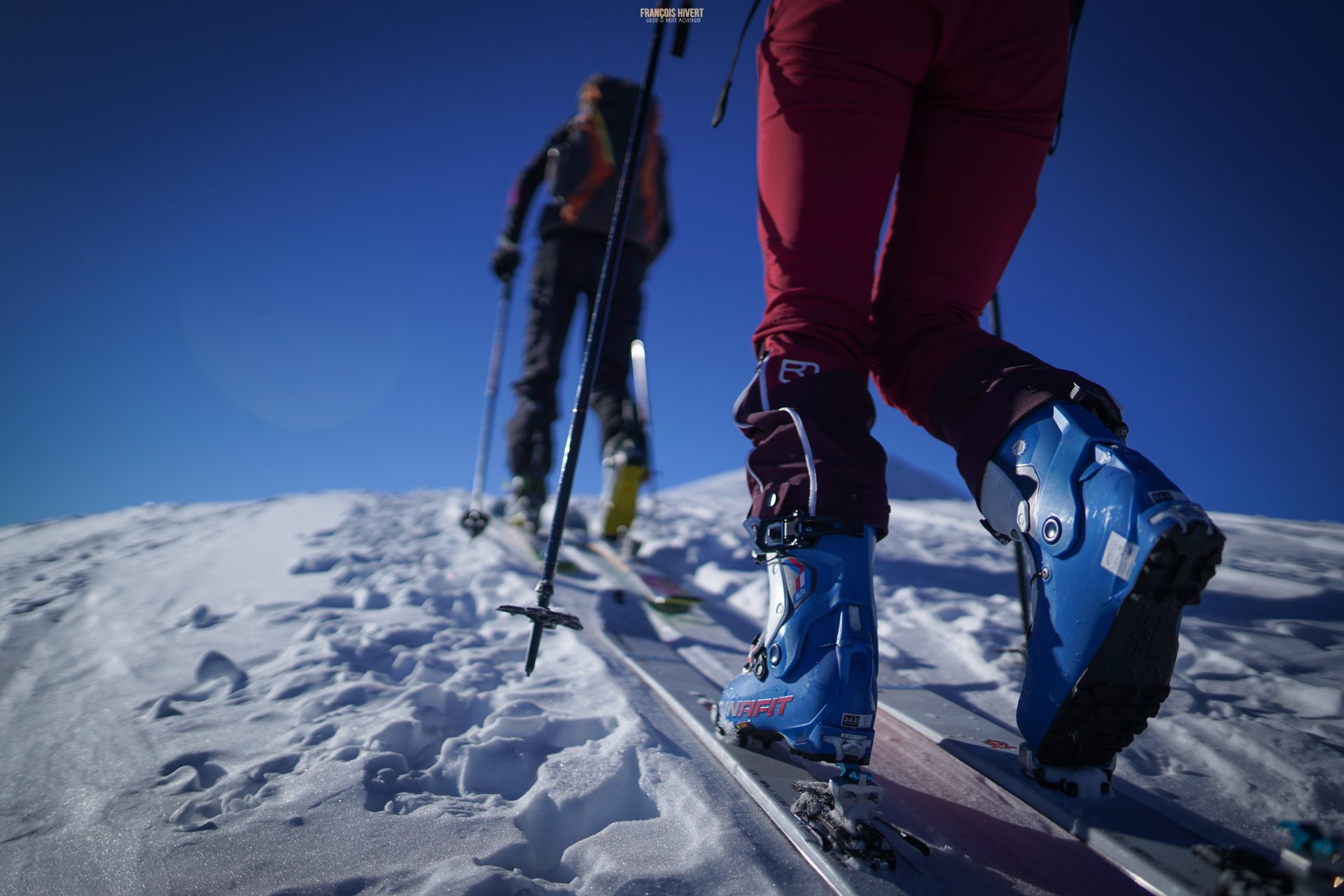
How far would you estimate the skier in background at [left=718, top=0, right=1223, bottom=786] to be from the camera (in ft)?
2.35

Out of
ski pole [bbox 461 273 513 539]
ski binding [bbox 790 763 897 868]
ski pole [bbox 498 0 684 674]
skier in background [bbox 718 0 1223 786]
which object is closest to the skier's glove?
ski pole [bbox 461 273 513 539]

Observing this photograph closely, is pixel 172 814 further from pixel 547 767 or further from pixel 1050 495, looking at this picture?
pixel 1050 495

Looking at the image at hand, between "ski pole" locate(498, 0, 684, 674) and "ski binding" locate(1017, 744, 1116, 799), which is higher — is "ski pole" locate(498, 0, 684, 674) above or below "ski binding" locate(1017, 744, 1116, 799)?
above

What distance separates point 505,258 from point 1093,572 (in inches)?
164

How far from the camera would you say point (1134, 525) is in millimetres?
672

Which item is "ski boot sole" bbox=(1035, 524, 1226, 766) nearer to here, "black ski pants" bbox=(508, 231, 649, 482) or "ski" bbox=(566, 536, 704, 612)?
"ski" bbox=(566, 536, 704, 612)

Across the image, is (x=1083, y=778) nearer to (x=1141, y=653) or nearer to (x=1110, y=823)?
(x=1110, y=823)

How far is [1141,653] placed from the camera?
70 centimetres

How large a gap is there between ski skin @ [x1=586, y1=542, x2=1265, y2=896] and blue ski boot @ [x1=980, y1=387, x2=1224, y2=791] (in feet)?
0.12

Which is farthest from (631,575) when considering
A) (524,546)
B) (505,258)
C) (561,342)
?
(505,258)

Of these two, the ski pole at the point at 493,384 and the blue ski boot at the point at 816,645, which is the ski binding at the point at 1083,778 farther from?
the ski pole at the point at 493,384

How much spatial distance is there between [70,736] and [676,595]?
1.70 m

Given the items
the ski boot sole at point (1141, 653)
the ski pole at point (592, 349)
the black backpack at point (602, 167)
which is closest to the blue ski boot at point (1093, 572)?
the ski boot sole at point (1141, 653)

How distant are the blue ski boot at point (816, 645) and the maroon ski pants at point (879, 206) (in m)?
0.06
